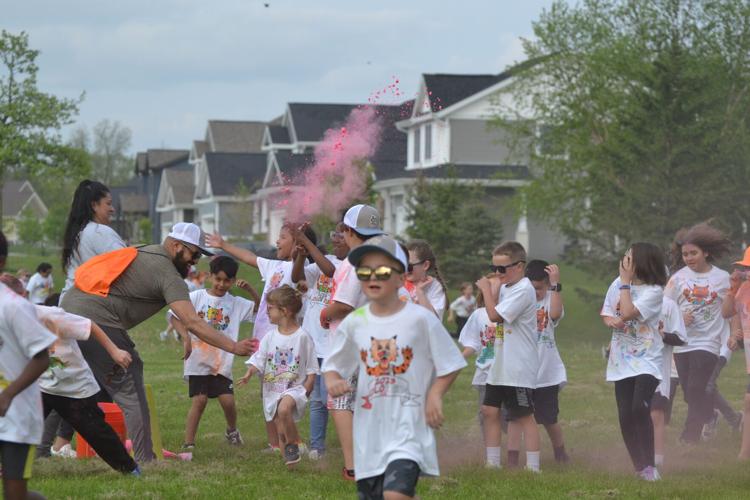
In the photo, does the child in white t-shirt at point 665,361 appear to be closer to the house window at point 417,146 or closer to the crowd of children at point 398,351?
the crowd of children at point 398,351

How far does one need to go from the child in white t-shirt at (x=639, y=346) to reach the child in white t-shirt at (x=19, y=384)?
16.1 ft

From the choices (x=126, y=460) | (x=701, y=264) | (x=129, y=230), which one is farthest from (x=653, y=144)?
(x=129, y=230)

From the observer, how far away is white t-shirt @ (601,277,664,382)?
941 cm

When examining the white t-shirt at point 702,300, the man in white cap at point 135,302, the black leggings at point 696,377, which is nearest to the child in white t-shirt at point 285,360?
the man in white cap at point 135,302

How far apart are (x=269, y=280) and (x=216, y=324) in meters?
0.77

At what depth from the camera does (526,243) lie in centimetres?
5278

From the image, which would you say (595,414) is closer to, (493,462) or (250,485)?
(493,462)


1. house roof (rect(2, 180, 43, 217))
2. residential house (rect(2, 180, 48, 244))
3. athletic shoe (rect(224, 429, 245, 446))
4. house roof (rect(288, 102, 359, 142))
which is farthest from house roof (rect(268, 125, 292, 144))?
house roof (rect(2, 180, 43, 217))

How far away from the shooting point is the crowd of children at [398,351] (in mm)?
6230

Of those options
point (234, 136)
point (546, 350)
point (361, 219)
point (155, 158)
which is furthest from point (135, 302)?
point (155, 158)

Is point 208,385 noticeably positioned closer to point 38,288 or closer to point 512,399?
point 512,399

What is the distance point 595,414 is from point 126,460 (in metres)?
6.92

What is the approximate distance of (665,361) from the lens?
10039 mm

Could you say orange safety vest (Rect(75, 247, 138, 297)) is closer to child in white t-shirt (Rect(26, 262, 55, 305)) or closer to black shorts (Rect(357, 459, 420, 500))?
black shorts (Rect(357, 459, 420, 500))
